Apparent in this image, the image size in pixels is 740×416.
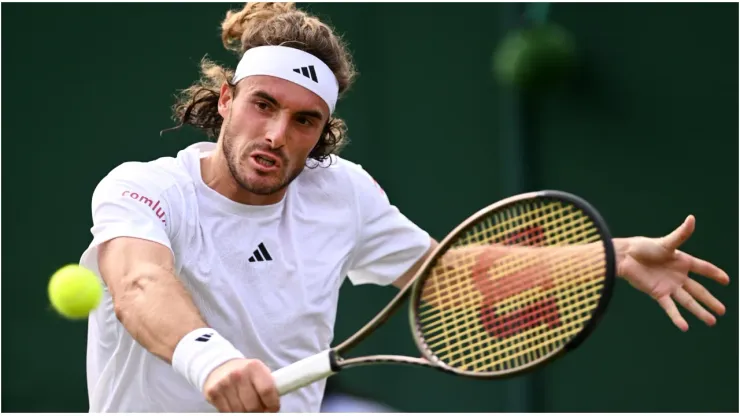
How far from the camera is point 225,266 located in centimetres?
255

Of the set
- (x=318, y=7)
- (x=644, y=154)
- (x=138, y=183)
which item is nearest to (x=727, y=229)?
(x=644, y=154)

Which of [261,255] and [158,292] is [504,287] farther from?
[158,292]

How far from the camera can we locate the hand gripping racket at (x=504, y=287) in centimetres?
217

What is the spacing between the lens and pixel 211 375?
6.47ft

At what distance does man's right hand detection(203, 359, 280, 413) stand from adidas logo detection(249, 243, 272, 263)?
630 millimetres

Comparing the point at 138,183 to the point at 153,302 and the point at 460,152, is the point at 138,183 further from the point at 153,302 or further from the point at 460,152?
the point at 460,152

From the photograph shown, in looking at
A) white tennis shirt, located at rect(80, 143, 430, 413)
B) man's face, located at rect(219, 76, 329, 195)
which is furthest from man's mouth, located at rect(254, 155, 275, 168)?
white tennis shirt, located at rect(80, 143, 430, 413)

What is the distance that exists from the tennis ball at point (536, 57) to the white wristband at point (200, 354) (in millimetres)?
2681

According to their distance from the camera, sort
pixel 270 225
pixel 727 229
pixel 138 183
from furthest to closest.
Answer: pixel 727 229 < pixel 270 225 < pixel 138 183

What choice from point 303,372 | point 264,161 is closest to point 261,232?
point 264,161

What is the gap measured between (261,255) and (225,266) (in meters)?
0.09

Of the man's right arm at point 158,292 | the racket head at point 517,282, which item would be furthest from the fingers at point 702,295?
the man's right arm at point 158,292

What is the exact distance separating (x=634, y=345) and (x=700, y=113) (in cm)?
93

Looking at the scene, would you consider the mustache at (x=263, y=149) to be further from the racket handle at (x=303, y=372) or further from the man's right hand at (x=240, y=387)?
the man's right hand at (x=240, y=387)
